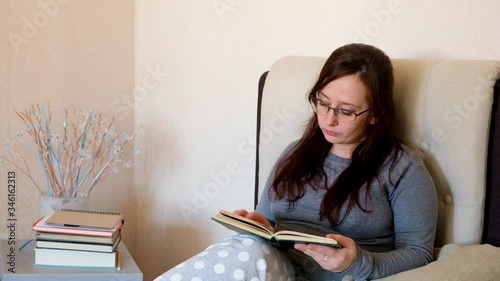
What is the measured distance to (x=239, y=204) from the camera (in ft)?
8.80

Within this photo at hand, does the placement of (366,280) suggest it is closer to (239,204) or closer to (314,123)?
(314,123)

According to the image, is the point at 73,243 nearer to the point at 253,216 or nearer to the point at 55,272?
the point at 55,272

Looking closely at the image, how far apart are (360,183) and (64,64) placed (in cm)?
138

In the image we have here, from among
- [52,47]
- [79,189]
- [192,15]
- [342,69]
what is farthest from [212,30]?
[342,69]

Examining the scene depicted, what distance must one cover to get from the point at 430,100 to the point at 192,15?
3.89 feet

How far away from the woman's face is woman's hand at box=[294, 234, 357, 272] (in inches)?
13.0

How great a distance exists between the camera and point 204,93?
2.71m

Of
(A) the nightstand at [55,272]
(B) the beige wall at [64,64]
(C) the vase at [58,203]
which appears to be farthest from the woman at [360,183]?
(B) the beige wall at [64,64]

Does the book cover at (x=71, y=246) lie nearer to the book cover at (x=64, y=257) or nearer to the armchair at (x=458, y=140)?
the book cover at (x=64, y=257)

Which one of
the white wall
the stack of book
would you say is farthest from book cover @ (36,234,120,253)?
the white wall

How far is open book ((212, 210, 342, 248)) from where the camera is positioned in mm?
1479

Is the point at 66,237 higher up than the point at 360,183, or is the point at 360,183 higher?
the point at 360,183

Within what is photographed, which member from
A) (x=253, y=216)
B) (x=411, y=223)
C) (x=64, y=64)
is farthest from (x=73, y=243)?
(x=411, y=223)

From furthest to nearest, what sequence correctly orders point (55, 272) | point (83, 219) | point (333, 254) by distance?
point (83, 219)
point (55, 272)
point (333, 254)
